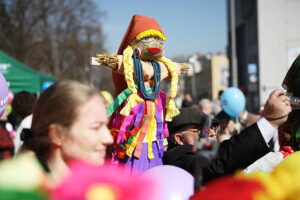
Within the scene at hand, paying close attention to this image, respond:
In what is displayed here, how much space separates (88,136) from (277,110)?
0.88 meters

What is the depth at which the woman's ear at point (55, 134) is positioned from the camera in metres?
1.72

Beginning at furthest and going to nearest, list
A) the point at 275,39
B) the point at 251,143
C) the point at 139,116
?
the point at 275,39, the point at 139,116, the point at 251,143

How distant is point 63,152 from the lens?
1.74m

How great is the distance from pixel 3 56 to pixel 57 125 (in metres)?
8.93

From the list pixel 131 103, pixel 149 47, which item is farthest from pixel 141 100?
pixel 149 47

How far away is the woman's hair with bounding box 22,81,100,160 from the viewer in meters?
1.70

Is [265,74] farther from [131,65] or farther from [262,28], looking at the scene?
[131,65]

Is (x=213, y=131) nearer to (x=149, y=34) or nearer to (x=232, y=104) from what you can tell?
(x=149, y=34)

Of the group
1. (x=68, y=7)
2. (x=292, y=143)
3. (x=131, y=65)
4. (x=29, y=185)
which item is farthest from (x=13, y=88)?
(x=68, y=7)

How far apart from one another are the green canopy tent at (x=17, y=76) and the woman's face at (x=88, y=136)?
28.6 ft

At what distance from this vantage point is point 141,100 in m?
3.22

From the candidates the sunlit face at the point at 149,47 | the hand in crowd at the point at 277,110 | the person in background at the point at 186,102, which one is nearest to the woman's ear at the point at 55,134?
the hand in crowd at the point at 277,110

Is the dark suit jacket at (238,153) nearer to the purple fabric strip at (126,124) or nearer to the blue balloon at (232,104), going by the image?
the purple fabric strip at (126,124)

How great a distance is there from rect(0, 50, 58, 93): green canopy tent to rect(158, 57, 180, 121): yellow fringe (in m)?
7.21
